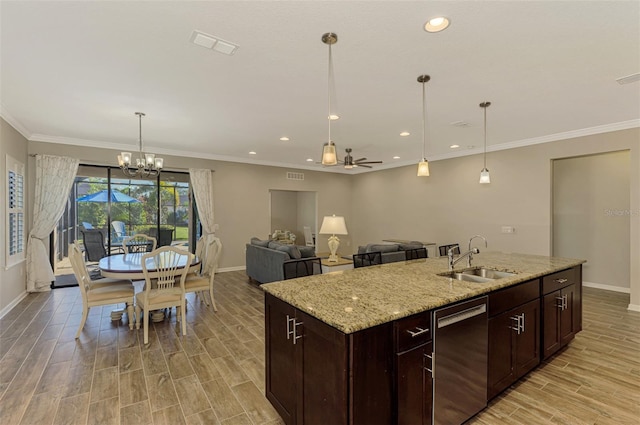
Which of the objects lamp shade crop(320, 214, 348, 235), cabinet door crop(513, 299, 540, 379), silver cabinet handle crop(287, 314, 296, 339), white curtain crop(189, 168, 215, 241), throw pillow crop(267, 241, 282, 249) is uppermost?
white curtain crop(189, 168, 215, 241)

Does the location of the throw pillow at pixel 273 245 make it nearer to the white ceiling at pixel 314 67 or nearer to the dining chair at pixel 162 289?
the dining chair at pixel 162 289

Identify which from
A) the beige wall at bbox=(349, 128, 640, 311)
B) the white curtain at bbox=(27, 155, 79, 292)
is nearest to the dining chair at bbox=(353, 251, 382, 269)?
the beige wall at bbox=(349, 128, 640, 311)

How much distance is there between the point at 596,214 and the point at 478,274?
460 cm

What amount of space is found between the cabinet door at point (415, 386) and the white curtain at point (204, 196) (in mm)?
5928

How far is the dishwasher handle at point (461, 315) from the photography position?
176cm

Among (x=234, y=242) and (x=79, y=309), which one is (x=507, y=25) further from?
(x=234, y=242)

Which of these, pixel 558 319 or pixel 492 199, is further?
pixel 492 199

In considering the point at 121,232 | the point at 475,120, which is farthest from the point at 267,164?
the point at 475,120

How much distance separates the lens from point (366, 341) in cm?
147

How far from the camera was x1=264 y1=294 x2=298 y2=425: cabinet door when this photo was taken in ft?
6.00

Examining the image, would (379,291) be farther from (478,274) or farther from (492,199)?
(492,199)

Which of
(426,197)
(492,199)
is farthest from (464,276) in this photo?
(426,197)

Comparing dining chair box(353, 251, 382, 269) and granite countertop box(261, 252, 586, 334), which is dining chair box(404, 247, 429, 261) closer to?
dining chair box(353, 251, 382, 269)

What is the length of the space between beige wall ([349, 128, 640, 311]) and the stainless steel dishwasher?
4.23m
